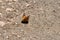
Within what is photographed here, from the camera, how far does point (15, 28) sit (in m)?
3.10

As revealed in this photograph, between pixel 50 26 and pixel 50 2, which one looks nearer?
pixel 50 26

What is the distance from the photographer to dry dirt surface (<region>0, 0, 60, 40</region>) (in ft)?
9.77

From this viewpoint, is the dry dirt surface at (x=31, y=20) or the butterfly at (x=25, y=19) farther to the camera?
the butterfly at (x=25, y=19)

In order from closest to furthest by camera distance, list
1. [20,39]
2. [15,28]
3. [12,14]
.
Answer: [20,39], [15,28], [12,14]

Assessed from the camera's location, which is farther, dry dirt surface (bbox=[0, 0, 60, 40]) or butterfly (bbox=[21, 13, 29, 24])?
butterfly (bbox=[21, 13, 29, 24])

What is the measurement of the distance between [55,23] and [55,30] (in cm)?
17

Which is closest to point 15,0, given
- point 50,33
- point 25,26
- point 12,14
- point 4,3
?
point 4,3

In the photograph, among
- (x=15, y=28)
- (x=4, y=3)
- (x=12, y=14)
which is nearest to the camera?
(x=15, y=28)

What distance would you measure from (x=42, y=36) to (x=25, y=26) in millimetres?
304

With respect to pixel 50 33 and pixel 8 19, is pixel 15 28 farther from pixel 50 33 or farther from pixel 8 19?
pixel 50 33

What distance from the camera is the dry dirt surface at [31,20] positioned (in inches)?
117

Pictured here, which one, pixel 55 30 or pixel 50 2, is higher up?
pixel 50 2

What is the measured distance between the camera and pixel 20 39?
A: 2.89 m

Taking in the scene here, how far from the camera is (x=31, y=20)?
328 cm
